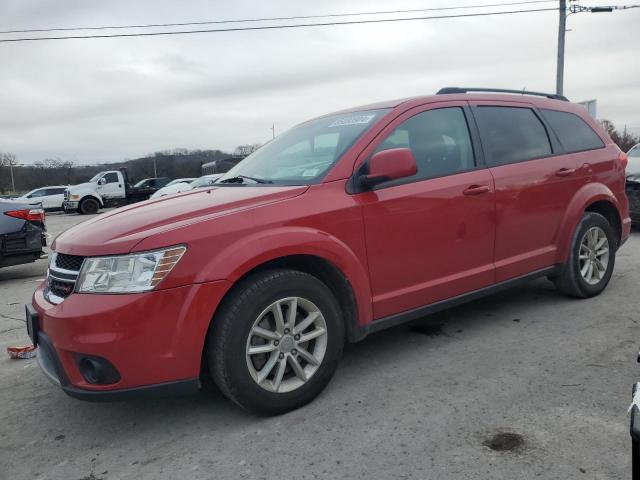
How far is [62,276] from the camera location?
2785mm

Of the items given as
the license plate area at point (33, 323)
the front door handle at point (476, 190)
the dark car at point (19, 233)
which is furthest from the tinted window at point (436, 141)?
the dark car at point (19, 233)

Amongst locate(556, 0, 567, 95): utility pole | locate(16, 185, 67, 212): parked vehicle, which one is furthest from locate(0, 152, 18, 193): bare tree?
locate(556, 0, 567, 95): utility pole

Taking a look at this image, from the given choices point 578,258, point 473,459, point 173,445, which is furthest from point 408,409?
point 578,258

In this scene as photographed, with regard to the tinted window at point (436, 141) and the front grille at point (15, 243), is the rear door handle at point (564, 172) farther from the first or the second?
the front grille at point (15, 243)

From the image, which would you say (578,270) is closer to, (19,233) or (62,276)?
(62,276)

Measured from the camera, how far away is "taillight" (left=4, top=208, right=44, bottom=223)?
703cm

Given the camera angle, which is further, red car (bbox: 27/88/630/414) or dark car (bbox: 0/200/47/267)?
dark car (bbox: 0/200/47/267)


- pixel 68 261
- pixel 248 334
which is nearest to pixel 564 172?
pixel 248 334

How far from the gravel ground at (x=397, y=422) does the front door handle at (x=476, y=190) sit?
107 cm

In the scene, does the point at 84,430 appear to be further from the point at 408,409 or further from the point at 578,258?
the point at 578,258

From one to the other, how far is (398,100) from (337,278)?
4.72 feet

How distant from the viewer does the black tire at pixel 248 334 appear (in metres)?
2.65

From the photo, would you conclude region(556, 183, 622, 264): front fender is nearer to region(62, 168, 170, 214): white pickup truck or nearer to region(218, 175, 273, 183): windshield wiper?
region(218, 175, 273, 183): windshield wiper

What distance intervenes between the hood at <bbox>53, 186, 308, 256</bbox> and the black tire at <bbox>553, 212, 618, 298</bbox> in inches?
103
